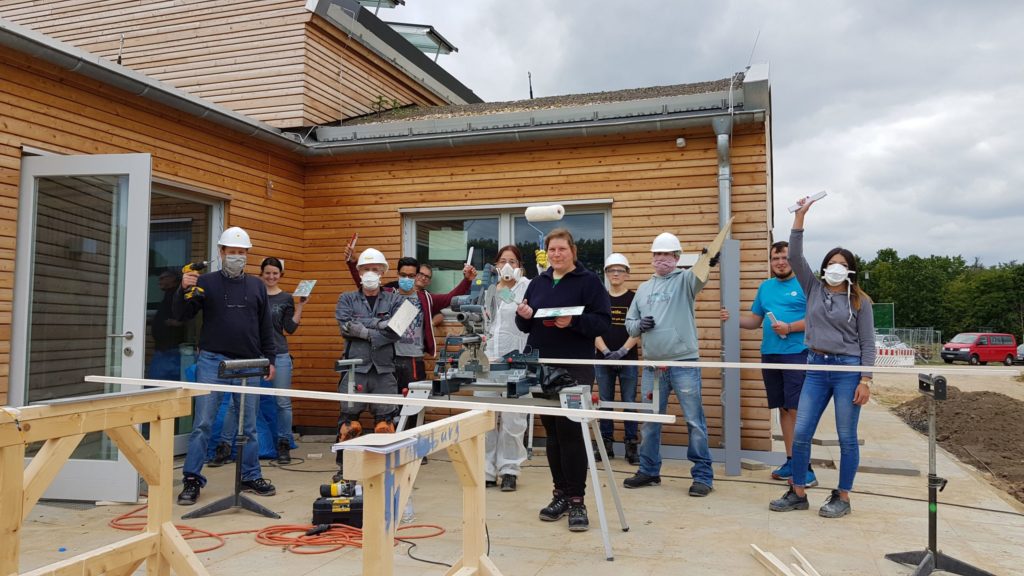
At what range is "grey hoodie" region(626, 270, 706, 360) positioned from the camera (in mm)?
4828

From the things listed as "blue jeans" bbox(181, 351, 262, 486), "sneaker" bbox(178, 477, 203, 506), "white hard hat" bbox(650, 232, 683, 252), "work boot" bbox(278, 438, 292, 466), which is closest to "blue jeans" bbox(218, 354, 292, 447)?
"work boot" bbox(278, 438, 292, 466)

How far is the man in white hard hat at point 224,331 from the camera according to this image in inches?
187

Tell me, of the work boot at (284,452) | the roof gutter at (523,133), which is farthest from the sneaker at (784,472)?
the work boot at (284,452)

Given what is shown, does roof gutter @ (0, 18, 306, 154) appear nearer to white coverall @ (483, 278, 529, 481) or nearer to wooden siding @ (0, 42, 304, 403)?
wooden siding @ (0, 42, 304, 403)

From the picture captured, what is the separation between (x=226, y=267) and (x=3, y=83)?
1942mm

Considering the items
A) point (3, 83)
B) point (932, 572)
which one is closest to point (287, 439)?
point (3, 83)

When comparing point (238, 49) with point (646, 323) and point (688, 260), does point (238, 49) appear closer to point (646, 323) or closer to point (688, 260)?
point (688, 260)

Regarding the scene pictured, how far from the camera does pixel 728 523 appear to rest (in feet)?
13.4

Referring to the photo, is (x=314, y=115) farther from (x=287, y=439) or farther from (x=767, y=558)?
(x=767, y=558)

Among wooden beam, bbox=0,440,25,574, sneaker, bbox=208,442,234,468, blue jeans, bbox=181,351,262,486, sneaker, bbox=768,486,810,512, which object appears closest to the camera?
wooden beam, bbox=0,440,25,574

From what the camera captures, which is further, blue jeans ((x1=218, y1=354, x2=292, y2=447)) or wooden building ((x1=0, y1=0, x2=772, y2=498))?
blue jeans ((x1=218, y1=354, x2=292, y2=447))

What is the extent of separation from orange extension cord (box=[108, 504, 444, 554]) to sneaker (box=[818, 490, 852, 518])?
2.38 m

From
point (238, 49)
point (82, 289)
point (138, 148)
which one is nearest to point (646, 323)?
point (82, 289)

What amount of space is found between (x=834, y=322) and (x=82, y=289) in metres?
5.31
